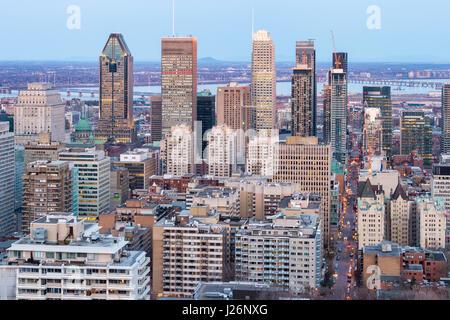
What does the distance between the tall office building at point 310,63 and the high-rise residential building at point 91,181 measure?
1105 centimetres

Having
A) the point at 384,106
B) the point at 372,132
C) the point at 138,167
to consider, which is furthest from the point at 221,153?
the point at 384,106

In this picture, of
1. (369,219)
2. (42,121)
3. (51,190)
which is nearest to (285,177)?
(369,219)

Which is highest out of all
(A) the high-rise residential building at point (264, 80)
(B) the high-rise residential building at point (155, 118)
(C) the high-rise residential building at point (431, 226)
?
(A) the high-rise residential building at point (264, 80)

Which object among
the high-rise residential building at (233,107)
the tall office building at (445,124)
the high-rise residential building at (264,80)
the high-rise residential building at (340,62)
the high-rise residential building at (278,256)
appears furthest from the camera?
the high-rise residential building at (264,80)

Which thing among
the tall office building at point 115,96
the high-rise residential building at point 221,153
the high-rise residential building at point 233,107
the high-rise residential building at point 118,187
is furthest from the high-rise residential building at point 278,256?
the tall office building at point 115,96

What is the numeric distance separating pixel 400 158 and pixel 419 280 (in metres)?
13.8

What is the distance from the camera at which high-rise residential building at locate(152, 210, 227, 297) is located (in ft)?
27.5

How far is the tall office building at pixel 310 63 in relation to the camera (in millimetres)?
24234

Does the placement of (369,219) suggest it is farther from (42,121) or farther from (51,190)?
(42,121)

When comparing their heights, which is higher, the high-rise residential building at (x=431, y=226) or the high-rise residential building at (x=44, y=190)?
the high-rise residential building at (x=44, y=190)

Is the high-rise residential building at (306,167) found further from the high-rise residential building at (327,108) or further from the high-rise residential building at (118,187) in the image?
the high-rise residential building at (327,108)

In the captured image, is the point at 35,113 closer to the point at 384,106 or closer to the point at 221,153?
the point at 221,153

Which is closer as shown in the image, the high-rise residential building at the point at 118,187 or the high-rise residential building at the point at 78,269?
the high-rise residential building at the point at 78,269

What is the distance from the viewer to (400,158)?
21734mm
